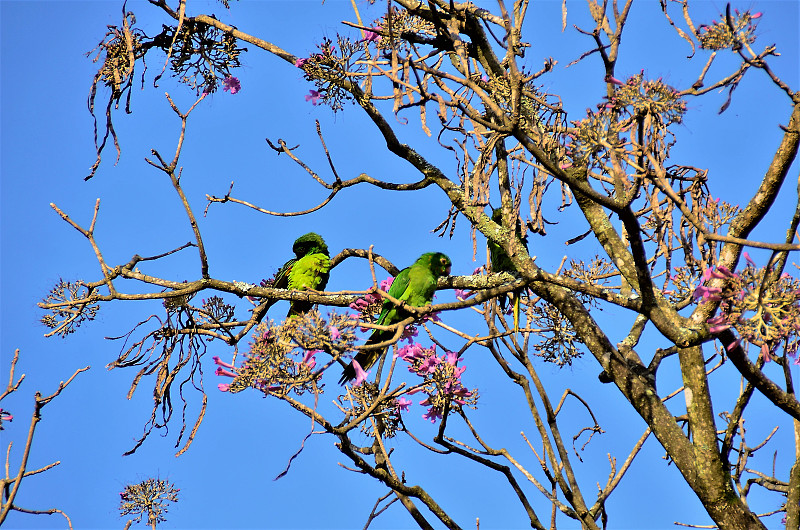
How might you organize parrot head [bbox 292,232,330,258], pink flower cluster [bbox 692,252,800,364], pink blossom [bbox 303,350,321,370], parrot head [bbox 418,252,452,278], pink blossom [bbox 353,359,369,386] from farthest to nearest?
parrot head [bbox 292,232,330,258] → parrot head [bbox 418,252,452,278] → pink blossom [bbox 353,359,369,386] → pink blossom [bbox 303,350,321,370] → pink flower cluster [bbox 692,252,800,364]

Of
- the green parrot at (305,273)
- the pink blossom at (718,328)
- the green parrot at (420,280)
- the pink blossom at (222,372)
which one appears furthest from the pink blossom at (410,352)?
the green parrot at (305,273)

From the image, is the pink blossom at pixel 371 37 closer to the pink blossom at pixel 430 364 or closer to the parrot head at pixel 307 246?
the pink blossom at pixel 430 364

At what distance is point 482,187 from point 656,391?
6.10ft

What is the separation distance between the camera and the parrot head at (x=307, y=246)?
6.98 metres

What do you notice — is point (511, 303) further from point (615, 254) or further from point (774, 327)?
point (774, 327)

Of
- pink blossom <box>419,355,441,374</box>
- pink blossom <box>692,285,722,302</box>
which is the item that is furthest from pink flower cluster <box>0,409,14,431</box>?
pink blossom <box>692,285,722,302</box>

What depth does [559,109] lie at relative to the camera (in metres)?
4.83

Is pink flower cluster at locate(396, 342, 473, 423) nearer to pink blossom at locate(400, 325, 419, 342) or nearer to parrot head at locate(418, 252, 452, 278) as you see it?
pink blossom at locate(400, 325, 419, 342)

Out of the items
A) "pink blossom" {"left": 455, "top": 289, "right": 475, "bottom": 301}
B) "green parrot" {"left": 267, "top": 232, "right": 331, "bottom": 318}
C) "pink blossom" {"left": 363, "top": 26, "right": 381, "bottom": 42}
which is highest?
"pink blossom" {"left": 363, "top": 26, "right": 381, "bottom": 42}

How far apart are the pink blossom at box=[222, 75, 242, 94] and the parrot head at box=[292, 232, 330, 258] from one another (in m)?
1.68

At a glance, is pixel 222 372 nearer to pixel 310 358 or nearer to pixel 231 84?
pixel 310 358

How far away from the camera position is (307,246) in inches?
275

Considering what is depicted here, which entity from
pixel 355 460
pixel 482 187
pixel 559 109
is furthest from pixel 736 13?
pixel 355 460

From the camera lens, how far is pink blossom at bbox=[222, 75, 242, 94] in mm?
5812
